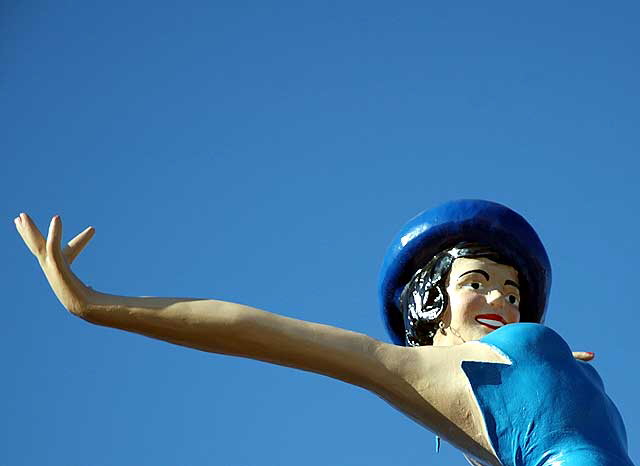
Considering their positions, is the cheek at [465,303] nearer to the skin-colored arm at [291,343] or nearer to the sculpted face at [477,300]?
the sculpted face at [477,300]

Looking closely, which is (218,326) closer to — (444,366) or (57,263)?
(57,263)

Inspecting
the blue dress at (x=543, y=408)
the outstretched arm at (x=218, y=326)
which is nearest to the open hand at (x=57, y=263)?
the outstretched arm at (x=218, y=326)

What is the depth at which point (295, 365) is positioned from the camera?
4.91 m

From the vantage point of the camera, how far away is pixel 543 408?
4.91 meters

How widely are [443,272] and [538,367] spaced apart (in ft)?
2.75

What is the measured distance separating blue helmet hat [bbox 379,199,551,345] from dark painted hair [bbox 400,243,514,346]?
0.04 m

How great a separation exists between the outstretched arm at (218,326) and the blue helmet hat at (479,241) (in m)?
0.99

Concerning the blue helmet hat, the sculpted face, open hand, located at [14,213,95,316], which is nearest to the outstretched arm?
open hand, located at [14,213,95,316]

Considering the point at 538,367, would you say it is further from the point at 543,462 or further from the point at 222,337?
the point at 222,337

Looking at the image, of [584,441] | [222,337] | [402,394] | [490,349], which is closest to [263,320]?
[222,337]

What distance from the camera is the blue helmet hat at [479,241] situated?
5805 millimetres

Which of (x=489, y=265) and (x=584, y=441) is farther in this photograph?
(x=489, y=265)

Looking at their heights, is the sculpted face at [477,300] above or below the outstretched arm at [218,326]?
above

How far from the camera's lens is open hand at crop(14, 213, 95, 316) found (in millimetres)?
4777
